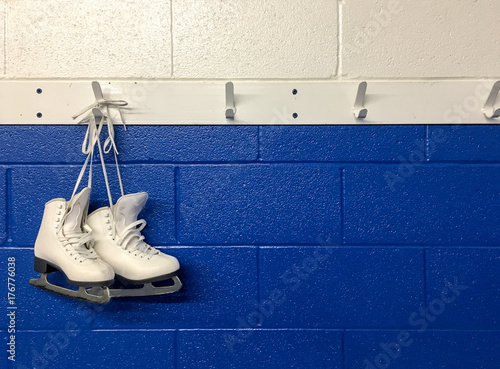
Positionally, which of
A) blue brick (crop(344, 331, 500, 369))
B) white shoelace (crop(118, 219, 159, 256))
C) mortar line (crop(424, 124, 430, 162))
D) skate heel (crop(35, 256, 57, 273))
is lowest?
blue brick (crop(344, 331, 500, 369))

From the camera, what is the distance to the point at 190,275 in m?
1.04

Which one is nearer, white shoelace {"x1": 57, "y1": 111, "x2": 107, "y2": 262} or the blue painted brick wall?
white shoelace {"x1": 57, "y1": 111, "x2": 107, "y2": 262}

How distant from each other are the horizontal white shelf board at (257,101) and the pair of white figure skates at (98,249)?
11cm

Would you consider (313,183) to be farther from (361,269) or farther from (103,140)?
(103,140)

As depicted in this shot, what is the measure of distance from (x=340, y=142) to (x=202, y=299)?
57 centimetres

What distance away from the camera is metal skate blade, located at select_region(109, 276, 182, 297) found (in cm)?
97

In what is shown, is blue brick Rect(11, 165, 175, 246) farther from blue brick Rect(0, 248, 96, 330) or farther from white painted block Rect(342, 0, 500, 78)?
white painted block Rect(342, 0, 500, 78)

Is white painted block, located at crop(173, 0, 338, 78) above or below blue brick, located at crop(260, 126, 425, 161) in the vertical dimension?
above

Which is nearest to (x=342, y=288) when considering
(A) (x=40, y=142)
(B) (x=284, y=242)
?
(B) (x=284, y=242)

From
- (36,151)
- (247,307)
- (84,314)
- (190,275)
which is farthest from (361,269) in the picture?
(36,151)

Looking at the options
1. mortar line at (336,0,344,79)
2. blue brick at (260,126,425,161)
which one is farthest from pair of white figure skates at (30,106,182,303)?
mortar line at (336,0,344,79)

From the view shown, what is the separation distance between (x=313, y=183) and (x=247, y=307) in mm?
386

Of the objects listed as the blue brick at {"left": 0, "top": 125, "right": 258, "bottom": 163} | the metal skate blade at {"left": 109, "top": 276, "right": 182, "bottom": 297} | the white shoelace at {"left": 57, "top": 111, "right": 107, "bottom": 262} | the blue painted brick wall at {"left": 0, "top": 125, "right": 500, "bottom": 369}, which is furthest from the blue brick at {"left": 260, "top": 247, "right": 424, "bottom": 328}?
the white shoelace at {"left": 57, "top": 111, "right": 107, "bottom": 262}

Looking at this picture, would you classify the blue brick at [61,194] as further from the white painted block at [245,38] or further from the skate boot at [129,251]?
the white painted block at [245,38]
